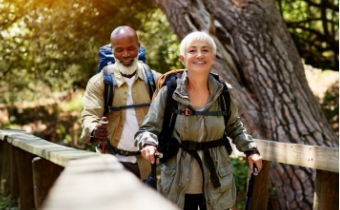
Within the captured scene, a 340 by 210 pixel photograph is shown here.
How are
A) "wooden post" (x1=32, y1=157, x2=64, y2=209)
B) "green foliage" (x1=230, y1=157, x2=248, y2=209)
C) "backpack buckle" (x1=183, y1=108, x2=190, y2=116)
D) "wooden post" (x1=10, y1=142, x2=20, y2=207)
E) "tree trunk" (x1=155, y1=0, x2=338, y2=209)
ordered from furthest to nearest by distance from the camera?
"green foliage" (x1=230, y1=157, x2=248, y2=209) < "tree trunk" (x1=155, y1=0, x2=338, y2=209) < "wooden post" (x1=10, y1=142, x2=20, y2=207) < "wooden post" (x1=32, y1=157, x2=64, y2=209) < "backpack buckle" (x1=183, y1=108, x2=190, y2=116)

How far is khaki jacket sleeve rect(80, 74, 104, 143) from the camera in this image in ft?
14.1

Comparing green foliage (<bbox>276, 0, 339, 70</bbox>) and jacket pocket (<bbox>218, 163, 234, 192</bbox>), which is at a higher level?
green foliage (<bbox>276, 0, 339, 70</bbox>)

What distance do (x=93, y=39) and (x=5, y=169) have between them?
4.56m

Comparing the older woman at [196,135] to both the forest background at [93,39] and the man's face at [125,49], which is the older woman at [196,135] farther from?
the forest background at [93,39]

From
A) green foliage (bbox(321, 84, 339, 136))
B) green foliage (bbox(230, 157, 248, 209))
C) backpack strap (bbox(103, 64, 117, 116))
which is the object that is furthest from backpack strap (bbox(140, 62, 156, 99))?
green foliage (bbox(321, 84, 339, 136))

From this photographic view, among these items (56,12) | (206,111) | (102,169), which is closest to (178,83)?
(206,111)

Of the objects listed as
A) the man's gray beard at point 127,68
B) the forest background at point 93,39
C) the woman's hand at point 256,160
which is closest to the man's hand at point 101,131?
the man's gray beard at point 127,68

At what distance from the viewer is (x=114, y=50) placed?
4516 mm

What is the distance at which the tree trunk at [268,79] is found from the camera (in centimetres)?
698

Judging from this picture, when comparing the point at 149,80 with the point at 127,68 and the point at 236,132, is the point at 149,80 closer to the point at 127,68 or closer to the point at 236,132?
the point at 127,68

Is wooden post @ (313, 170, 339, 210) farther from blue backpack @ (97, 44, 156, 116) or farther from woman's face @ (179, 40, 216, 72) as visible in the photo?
woman's face @ (179, 40, 216, 72)

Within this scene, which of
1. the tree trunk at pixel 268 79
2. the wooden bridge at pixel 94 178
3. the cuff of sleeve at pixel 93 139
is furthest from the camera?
the tree trunk at pixel 268 79

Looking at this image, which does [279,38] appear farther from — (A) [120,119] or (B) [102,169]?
(B) [102,169]

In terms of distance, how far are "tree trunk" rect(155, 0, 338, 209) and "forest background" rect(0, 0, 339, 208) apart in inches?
54.7
